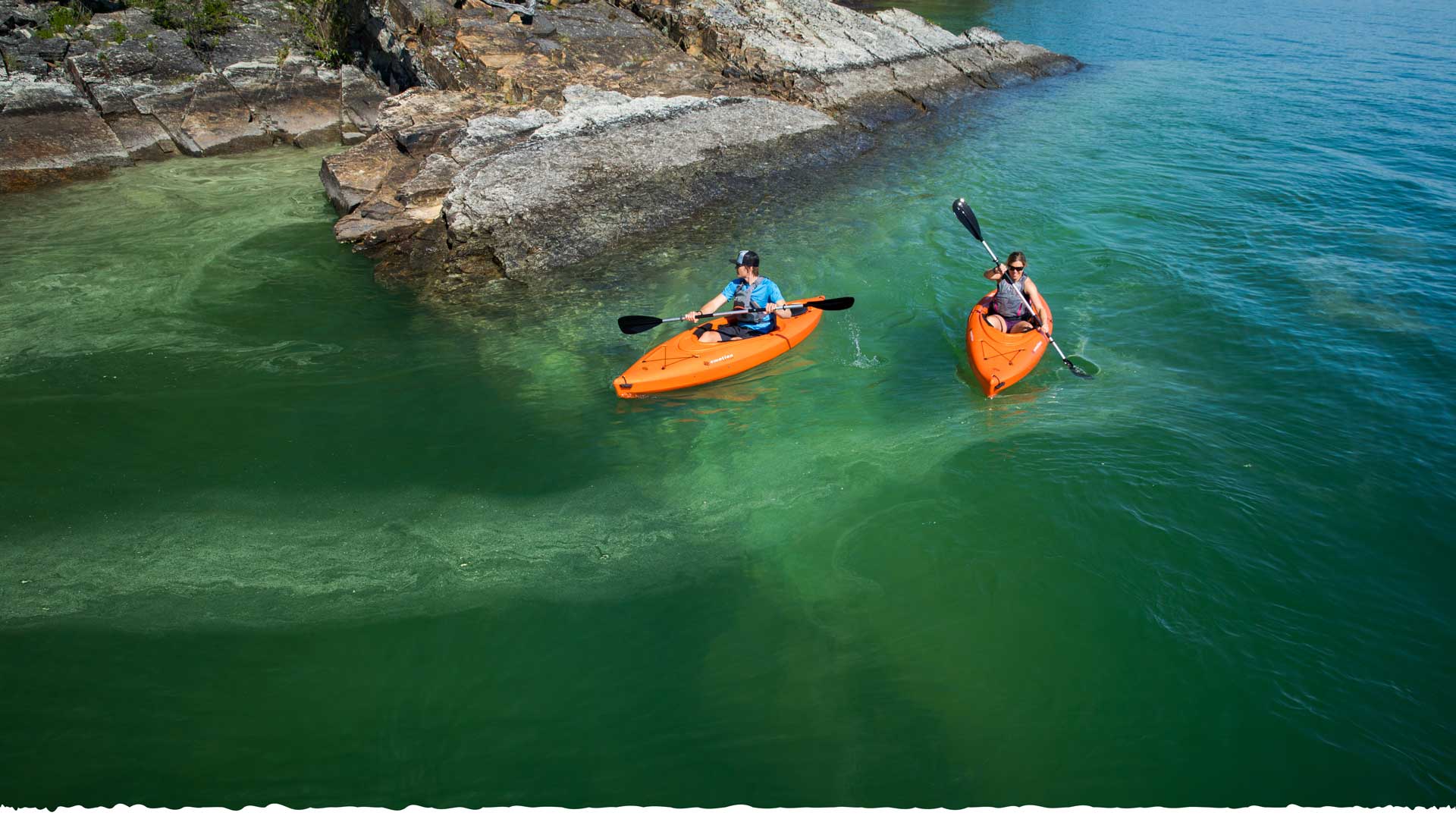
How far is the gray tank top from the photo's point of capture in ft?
27.9

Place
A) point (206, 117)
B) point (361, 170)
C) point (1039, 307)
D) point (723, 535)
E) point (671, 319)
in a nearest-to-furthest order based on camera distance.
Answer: point (723, 535) → point (671, 319) → point (1039, 307) → point (361, 170) → point (206, 117)

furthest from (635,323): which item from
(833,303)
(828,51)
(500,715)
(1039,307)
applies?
(828,51)

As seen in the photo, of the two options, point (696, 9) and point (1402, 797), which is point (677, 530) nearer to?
point (1402, 797)

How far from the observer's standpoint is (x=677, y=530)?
6.23 m

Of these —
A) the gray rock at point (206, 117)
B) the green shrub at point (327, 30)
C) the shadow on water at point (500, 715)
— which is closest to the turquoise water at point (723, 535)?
the shadow on water at point (500, 715)

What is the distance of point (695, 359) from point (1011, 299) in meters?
3.52

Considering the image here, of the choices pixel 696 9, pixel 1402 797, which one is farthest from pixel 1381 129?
pixel 1402 797

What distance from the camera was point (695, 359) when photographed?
26.4 feet

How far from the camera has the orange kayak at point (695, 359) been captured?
7844 mm

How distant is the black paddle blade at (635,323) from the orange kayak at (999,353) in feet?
11.0

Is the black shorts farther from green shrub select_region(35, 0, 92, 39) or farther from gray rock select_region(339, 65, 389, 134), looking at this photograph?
green shrub select_region(35, 0, 92, 39)

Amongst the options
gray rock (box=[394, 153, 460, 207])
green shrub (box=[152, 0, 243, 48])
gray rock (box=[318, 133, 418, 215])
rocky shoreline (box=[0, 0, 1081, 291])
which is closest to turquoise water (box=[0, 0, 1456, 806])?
gray rock (box=[318, 133, 418, 215])

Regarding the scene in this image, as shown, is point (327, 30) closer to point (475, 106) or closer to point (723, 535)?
point (475, 106)

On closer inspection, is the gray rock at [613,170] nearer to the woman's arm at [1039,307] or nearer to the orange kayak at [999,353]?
the orange kayak at [999,353]
